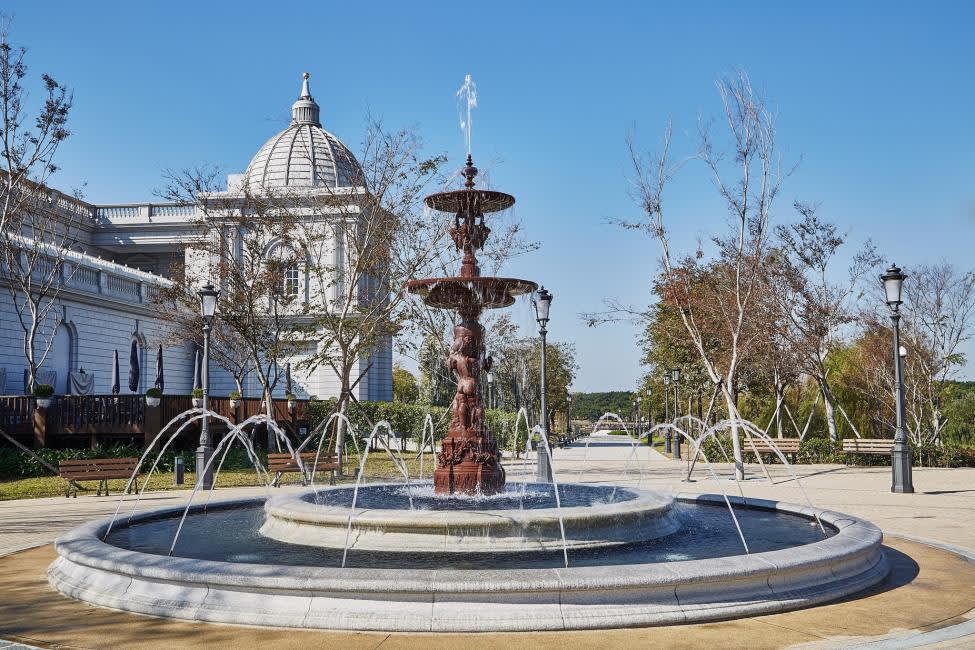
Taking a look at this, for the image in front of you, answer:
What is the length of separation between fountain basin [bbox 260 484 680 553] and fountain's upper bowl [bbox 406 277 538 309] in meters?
3.39

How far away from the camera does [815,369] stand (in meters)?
32.6

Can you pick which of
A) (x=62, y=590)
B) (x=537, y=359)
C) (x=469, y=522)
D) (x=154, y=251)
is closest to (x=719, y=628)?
(x=469, y=522)

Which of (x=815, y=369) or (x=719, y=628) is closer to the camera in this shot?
(x=719, y=628)

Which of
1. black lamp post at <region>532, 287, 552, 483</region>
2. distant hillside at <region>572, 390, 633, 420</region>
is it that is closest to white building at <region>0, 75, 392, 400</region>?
black lamp post at <region>532, 287, 552, 483</region>

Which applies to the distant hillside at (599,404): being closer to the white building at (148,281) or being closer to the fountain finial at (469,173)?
the white building at (148,281)

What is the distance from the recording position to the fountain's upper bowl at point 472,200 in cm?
1210

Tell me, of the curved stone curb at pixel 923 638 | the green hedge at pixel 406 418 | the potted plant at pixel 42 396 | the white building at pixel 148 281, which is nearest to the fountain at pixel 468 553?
the curved stone curb at pixel 923 638

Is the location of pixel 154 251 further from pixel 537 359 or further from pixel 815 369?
pixel 815 369

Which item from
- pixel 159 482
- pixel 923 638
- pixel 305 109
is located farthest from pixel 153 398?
pixel 305 109

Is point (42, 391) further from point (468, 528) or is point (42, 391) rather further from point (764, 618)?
point (764, 618)

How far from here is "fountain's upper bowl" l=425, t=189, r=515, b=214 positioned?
12.1m

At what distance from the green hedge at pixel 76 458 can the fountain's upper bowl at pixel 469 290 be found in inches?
607

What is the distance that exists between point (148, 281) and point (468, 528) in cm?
3829

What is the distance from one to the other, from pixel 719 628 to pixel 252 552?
5.25 m
